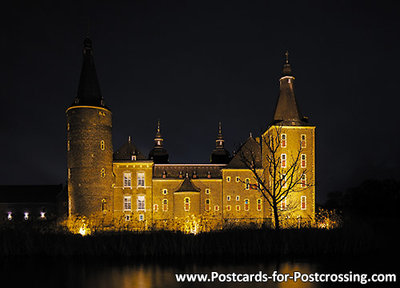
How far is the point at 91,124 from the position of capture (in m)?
37.0

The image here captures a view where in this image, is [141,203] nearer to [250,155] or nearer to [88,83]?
[250,155]

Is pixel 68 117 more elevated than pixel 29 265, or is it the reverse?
pixel 68 117

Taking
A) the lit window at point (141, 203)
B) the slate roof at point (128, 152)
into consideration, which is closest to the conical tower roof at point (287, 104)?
the slate roof at point (128, 152)

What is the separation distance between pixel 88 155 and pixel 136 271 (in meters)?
22.8

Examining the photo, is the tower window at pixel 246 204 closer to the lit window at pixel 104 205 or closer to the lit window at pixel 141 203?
the lit window at pixel 141 203

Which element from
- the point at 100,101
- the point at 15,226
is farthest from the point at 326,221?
the point at 100,101

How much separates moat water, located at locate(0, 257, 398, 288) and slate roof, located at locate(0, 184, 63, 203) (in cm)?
3847

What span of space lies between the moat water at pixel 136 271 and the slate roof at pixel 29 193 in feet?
126

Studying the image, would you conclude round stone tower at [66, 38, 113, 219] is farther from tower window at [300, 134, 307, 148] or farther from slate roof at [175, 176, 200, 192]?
tower window at [300, 134, 307, 148]

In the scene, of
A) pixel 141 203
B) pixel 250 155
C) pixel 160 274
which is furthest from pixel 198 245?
pixel 250 155

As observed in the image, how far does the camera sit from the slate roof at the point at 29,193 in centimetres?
5331

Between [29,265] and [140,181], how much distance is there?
2332cm

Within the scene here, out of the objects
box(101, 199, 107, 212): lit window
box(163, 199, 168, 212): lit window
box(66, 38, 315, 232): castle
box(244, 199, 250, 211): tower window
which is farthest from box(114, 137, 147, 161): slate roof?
box(244, 199, 250, 211): tower window

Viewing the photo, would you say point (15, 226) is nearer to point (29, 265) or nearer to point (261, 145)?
point (29, 265)
